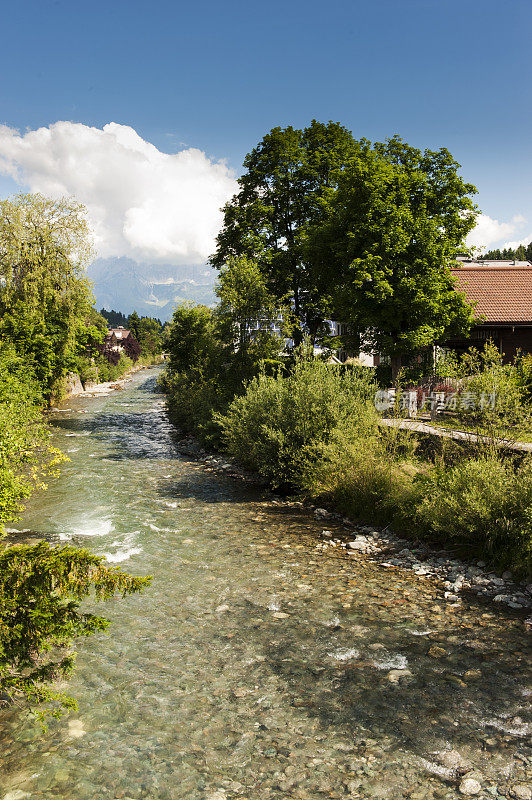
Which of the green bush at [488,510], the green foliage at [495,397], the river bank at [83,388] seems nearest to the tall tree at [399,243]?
the green foliage at [495,397]

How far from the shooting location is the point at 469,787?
15.7 ft

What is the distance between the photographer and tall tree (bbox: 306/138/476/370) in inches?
756

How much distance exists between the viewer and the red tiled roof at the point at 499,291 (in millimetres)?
28062

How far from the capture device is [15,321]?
2902 cm

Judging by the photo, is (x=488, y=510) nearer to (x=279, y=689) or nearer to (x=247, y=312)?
(x=279, y=689)

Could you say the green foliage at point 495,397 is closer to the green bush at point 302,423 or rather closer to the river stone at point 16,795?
the green bush at point 302,423

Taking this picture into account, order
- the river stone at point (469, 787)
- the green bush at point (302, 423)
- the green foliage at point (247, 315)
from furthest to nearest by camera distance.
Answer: the green foliage at point (247, 315) < the green bush at point (302, 423) < the river stone at point (469, 787)

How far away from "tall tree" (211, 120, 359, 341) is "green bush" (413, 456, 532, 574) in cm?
1670

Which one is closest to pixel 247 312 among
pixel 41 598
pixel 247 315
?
pixel 247 315

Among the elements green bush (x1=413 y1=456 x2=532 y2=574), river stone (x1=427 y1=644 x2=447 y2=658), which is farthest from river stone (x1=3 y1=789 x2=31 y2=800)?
green bush (x1=413 y1=456 x2=532 y2=574)

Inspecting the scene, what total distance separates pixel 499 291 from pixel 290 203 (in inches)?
516

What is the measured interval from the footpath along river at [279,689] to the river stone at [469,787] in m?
0.02

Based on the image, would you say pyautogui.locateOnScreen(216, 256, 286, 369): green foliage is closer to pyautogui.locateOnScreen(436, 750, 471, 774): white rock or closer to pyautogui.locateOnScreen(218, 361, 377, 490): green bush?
pyautogui.locateOnScreen(218, 361, 377, 490): green bush

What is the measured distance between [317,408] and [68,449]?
1256 cm
